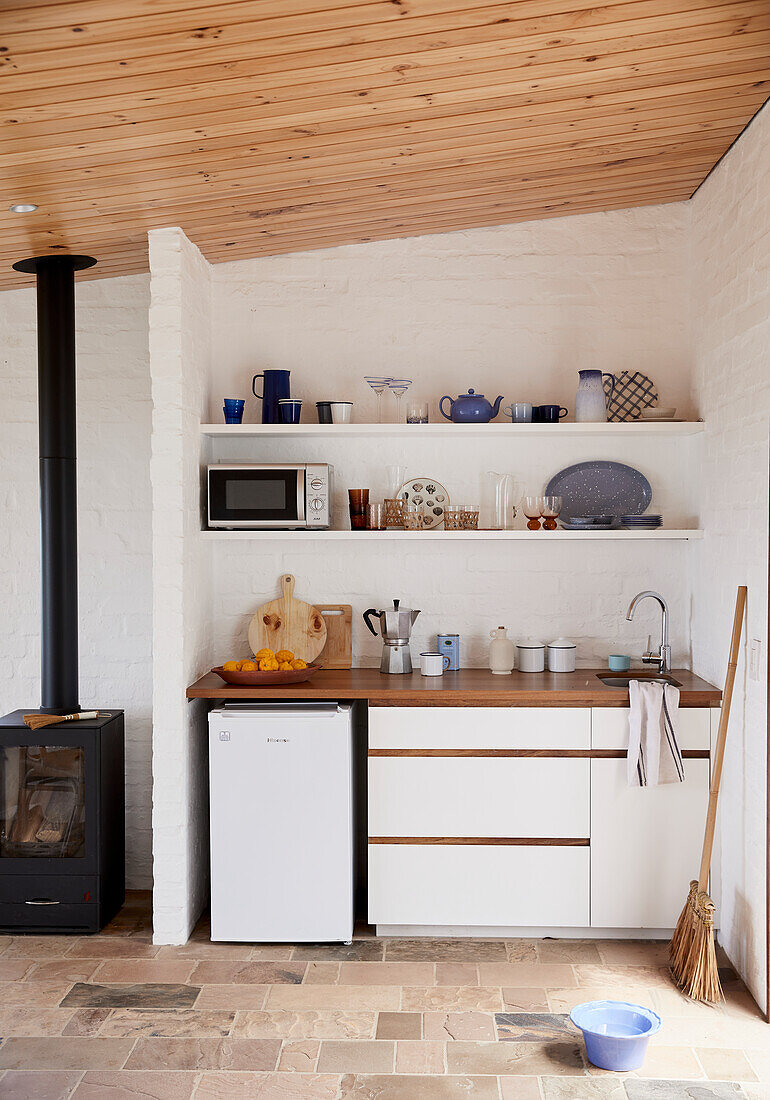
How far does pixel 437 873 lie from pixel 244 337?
232 centimetres

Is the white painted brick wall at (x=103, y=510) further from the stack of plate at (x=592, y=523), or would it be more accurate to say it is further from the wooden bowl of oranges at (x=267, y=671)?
the stack of plate at (x=592, y=523)

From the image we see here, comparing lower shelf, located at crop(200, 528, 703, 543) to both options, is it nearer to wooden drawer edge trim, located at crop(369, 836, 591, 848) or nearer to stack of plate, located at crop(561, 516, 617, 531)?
stack of plate, located at crop(561, 516, 617, 531)

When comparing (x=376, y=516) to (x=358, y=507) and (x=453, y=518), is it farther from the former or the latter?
(x=453, y=518)

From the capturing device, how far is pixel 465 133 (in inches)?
120

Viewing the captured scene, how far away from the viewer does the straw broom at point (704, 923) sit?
3.17 metres

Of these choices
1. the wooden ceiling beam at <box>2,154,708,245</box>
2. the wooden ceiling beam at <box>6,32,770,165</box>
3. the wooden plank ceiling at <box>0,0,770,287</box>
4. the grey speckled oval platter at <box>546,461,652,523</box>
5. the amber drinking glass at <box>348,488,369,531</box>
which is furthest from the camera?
the grey speckled oval platter at <box>546,461,652,523</box>

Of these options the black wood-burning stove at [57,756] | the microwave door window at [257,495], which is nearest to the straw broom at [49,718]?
the black wood-burning stove at [57,756]

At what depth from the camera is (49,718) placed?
12.0 ft

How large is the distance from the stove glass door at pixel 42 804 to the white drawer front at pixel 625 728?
6.39ft

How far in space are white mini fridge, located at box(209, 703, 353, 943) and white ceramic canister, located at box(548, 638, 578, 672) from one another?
0.91 meters

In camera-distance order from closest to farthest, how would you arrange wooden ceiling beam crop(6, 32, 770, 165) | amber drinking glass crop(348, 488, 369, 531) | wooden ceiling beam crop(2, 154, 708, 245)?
wooden ceiling beam crop(6, 32, 770, 165) → wooden ceiling beam crop(2, 154, 708, 245) → amber drinking glass crop(348, 488, 369, 531)

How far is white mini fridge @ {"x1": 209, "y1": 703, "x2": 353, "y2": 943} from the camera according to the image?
11.8 feet

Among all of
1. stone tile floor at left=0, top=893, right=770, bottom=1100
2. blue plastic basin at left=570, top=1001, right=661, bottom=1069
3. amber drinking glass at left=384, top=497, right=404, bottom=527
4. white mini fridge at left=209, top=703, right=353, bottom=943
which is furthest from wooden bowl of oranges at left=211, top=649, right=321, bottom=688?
blue plastic basin at left=570, top=1001, right=661, bottom=1069

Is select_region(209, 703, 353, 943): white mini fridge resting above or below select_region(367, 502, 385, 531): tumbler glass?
below
